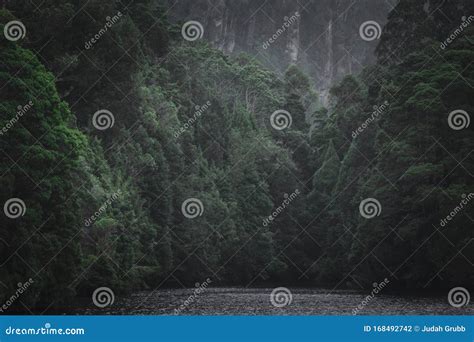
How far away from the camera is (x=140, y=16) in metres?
66.4

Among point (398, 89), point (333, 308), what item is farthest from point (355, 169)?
point (333, 308)

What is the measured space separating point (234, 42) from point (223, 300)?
118 m

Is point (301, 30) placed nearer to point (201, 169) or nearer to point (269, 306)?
point (201, 169)

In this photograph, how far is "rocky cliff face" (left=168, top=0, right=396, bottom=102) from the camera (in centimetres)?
16238

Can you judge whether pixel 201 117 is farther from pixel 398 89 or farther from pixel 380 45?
pixel 398 89

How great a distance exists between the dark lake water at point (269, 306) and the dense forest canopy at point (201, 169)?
2831 millimetres

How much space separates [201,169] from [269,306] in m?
38.3

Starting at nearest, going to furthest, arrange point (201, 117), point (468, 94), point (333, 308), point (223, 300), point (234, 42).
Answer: point (333, 308)
point (223, 300)
point (468, 94)
point (201, 117)
point (234, 42)

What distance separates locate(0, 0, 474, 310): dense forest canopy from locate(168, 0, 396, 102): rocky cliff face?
214 feet

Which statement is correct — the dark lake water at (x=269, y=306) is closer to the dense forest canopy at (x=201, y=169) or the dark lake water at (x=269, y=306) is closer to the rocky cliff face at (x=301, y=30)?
the dense forest canopy at (x=201, y=169)

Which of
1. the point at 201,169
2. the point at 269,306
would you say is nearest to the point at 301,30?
the point at 201,169

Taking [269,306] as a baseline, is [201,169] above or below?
below

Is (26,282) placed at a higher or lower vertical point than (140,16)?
lower

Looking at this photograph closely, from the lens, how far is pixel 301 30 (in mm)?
170250
